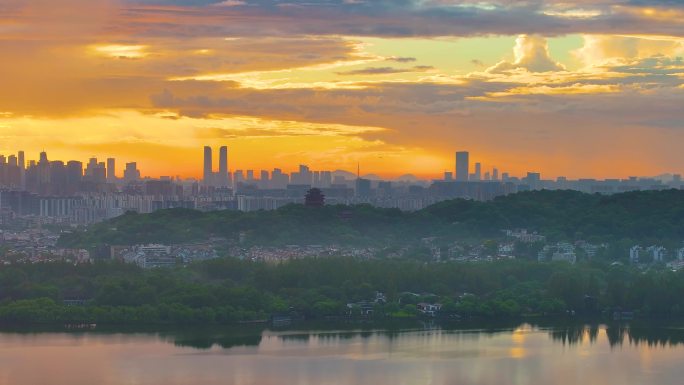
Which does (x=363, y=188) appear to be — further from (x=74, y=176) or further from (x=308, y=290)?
(x=308, y=290)

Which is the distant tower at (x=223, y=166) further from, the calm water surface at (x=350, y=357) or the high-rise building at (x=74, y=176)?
the calm water surface at (x=350, y=357)

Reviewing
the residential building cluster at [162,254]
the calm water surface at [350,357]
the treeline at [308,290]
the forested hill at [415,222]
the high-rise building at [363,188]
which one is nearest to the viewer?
the calm water surface at [350,357]

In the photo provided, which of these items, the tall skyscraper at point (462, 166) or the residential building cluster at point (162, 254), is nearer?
the residential building cluster at point (162, 254)

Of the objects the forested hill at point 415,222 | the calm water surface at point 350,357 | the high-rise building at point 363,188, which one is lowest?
the calm water surface at point 350,357

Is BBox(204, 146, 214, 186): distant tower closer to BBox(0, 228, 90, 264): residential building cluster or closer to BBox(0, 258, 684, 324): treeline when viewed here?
BBox(0, 228, 90, 264): residential building cluster

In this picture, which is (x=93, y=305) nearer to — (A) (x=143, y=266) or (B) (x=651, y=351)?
(A) (x=143, y=266)

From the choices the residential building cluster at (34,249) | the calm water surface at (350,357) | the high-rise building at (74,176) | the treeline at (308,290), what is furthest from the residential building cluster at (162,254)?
the high-rise building at (74,176)

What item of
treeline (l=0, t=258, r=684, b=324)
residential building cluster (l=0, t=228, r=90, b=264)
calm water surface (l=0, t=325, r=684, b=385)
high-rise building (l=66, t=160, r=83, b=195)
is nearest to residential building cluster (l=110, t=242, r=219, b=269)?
residential building cluster (l=0, t=228, r=90, b=264)

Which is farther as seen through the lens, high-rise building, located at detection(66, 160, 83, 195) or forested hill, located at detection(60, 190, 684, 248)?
high-rise building, located at detection(66, 160, 83, 195)
